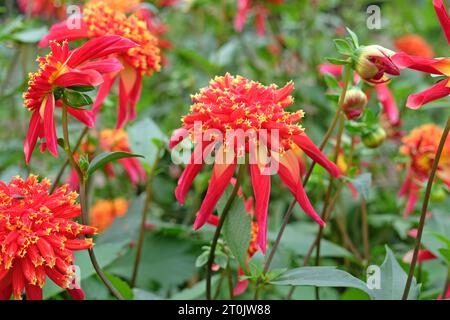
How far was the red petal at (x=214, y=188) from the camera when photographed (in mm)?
592

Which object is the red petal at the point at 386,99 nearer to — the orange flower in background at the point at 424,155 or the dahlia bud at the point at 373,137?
the orange flower in background at the point at 424,155

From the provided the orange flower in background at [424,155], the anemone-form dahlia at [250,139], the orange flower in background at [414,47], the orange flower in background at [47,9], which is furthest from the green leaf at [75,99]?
the orange flower in background at [414,47]

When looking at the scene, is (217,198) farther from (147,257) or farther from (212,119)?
(147,257)

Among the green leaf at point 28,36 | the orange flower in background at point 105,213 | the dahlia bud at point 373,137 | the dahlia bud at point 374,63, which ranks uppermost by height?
the green leaf at point 28,36

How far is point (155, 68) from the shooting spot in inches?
31.0

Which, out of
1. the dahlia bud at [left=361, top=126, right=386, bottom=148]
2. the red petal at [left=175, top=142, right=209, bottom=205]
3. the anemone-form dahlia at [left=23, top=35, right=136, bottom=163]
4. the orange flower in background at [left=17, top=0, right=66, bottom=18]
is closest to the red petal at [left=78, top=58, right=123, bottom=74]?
the anemone-form dahlia at [left=23, top=35, right=136, bottom=163]

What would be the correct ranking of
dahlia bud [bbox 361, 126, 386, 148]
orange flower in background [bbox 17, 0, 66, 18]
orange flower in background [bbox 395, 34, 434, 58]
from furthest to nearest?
orange flower in background [bbox 395, 34, 434, 58], orange flower in background [bbox 17, 0, 66, 18], dahlia bud [bbox 361, 126, 386, 148]

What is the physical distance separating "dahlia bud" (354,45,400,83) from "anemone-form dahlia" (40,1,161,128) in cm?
27

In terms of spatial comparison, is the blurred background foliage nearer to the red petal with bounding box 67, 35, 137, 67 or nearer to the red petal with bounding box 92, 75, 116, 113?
the red petal with bounding box 92, 75, 116, 113

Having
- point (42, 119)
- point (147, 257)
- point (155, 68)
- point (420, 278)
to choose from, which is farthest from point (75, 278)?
point (420, 278)

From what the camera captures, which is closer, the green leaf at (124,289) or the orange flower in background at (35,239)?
the orange flower in background at (35,239)

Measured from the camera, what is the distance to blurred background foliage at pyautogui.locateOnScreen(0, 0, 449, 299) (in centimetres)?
96

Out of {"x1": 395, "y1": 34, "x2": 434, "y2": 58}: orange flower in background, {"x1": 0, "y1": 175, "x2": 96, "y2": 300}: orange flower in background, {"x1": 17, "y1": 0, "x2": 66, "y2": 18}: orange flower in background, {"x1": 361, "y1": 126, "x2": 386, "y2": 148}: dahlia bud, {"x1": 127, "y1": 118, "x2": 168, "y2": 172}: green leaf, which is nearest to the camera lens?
{"x1": 0, "y1": 175, "x2": 96, "y2": 300}: orange flower in background

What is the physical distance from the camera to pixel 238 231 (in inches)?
24.7
